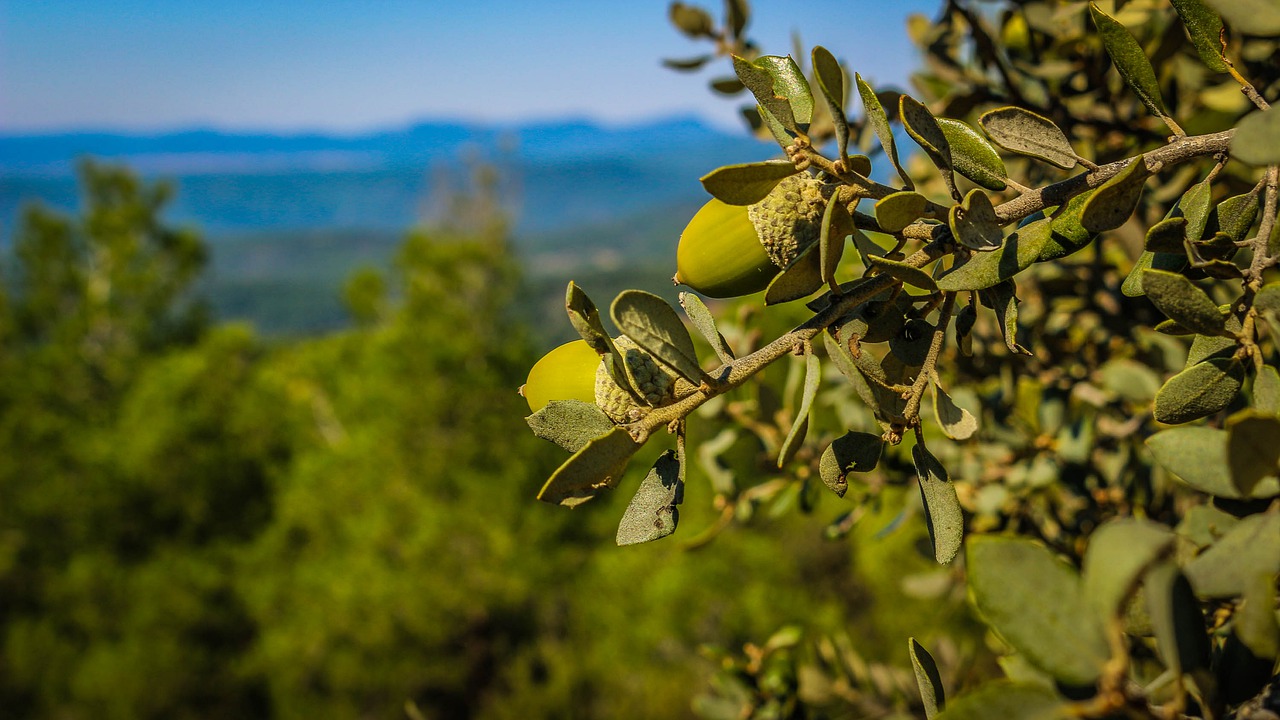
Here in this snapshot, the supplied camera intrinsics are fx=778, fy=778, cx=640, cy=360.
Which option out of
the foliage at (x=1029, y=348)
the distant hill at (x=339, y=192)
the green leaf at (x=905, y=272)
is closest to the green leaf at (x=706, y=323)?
the foliage at (x=1029, y=348)

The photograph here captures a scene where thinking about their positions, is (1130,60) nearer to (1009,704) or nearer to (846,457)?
(846,457)

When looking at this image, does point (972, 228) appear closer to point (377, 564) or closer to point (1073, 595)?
point (1073, 595)

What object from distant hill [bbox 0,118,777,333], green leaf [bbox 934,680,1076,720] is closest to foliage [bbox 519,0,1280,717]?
green leaf [bbox 934,680,1076,720]

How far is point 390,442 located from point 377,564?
119cm

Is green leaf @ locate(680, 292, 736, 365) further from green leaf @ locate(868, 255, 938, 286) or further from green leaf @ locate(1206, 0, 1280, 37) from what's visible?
green leaf @ locate(1206, 0, 1280, 37)

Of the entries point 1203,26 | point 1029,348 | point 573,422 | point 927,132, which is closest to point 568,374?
point 573,422

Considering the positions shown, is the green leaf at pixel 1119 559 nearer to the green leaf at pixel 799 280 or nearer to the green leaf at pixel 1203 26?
the green leaf at pixel 799 280

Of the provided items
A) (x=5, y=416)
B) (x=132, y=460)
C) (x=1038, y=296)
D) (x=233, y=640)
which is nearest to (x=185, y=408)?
(x=132, y=460)

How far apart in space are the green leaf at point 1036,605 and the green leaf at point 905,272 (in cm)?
18

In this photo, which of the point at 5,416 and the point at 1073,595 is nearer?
the point at 1073,595

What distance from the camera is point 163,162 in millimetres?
130250

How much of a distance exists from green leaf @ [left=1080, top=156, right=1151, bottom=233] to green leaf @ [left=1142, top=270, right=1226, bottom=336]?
39 millimetres

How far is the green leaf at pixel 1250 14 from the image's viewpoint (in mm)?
449

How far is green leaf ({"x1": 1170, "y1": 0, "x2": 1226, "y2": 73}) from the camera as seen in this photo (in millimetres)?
527
